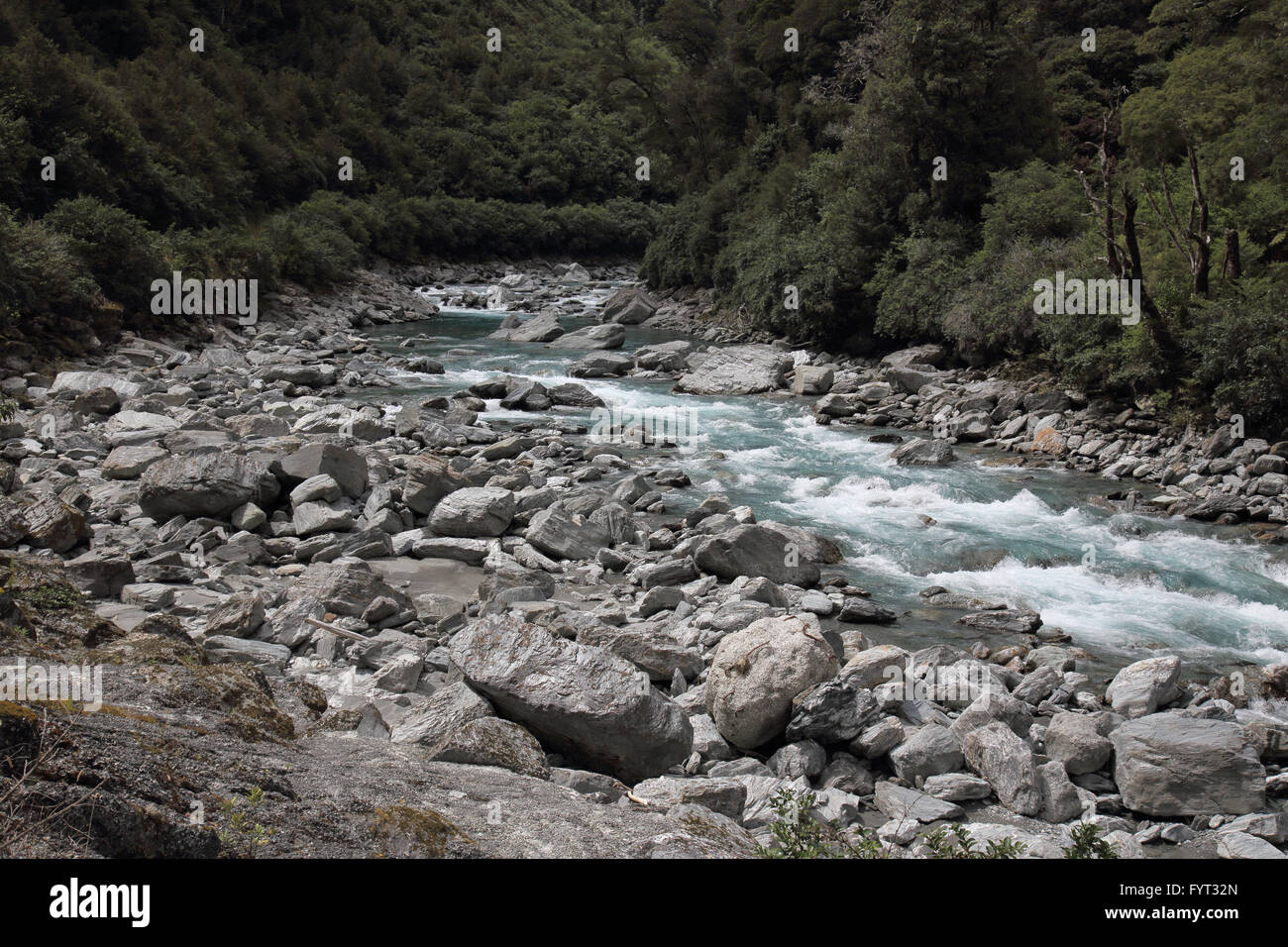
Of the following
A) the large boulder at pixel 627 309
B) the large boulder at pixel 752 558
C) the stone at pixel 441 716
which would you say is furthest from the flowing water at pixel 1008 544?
the large boulder at pixel 627 309

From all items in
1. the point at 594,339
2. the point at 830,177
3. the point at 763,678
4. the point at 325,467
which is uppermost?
the point at 830,177

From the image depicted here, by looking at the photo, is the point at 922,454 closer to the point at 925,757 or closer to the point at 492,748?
the point at 925,757

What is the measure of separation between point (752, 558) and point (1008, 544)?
12.9ft

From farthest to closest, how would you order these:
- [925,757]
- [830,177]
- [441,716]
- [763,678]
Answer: [830,177], [763,678], [925,757], [441,716]

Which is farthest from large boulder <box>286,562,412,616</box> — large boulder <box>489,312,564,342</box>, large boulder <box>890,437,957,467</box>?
large boulder <box>489,312,564,342</box>

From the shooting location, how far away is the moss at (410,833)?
3.07m

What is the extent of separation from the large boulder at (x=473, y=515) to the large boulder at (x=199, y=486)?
237 cm

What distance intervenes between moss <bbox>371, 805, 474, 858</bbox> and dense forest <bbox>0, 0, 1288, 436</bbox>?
15280 millimetres

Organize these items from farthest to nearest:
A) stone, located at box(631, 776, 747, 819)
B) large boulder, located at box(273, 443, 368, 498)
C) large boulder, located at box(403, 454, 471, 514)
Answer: large boulder, located at box(403, 454, 471, 514)
large boulder, located at box(273, 443, 368, 498)
stone, located at box(631, 776, 747, 819)

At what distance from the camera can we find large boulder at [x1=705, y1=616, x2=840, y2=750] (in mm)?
6191

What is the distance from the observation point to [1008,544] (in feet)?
37.7

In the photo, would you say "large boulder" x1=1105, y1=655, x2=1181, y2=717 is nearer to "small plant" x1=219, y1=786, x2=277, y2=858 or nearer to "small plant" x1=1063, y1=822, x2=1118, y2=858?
"small plant" x1=1063, y1=822, x2=1118, y2=858

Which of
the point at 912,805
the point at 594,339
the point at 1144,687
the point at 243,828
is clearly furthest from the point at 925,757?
the point at 594,339

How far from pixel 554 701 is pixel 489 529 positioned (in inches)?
232
